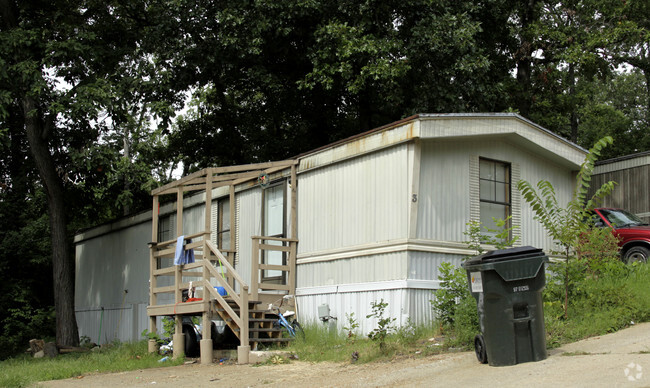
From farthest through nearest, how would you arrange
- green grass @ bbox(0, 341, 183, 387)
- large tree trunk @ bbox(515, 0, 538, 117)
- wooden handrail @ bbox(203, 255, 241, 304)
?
1. large tree trunk @ bbox(515, 0, 538, 117)
2. wooden handrail @ bbox(203, 255, 241, 304)
3. green grass @ bbox(0, 341, 183, 387)

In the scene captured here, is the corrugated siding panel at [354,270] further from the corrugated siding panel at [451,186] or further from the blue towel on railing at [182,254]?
the blue towel on railing at [182,254]

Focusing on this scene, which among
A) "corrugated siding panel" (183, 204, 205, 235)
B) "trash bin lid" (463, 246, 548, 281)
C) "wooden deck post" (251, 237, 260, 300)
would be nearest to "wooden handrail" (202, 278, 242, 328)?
"wooden deck post" (251, 237, 260, 300)

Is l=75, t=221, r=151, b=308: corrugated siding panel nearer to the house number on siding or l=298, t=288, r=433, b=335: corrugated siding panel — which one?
l=298, t=288, r=433, b=335: corrugated siding panel

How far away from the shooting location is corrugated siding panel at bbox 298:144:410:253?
38.3 ft

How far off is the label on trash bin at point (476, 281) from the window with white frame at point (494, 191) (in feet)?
13.7

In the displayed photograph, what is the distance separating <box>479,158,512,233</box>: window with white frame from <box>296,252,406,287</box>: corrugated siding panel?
80.5 inches

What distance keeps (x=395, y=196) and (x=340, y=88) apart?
1161cm

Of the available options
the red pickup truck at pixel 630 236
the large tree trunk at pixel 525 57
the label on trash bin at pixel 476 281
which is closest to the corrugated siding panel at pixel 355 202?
the label on trash bin at pixel 476 281

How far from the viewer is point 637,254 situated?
14.2 meters

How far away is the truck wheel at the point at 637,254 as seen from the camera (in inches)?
552

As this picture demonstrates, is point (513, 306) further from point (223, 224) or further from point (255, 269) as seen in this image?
point (223, 224)

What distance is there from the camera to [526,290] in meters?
8.18

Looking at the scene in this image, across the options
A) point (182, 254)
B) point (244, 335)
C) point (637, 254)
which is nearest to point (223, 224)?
point (182, 254)

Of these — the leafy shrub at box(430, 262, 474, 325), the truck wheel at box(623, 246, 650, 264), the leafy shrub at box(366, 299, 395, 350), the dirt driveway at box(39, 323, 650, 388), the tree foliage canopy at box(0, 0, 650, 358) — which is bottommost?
the dirt driveway at box(39, 323, 650, 388)
